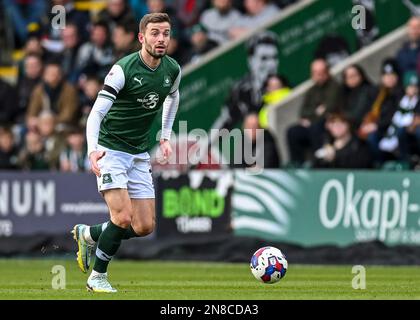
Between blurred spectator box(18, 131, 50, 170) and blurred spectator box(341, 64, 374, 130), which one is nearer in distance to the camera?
blurred spectator box(341, 64, 374, 130)

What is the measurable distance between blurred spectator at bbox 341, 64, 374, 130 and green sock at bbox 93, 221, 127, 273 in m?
7.70

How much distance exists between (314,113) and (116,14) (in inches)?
178

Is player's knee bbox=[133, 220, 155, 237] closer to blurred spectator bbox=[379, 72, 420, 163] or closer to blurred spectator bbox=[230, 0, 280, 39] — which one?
blurred spectator bbox=[379, 72, 420, 163]

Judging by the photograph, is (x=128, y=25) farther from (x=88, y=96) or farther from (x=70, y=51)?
(x=70, y=51)

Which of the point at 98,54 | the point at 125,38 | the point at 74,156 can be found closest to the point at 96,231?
the point at 74,156

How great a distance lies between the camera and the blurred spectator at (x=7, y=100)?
74.7ft

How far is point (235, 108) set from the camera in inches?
828

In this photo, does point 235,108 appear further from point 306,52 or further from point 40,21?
point 40,21

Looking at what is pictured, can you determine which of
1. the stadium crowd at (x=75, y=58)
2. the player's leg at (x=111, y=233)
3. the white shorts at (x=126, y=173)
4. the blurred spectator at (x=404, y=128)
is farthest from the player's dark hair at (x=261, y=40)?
the player's leg at (x=111, y=233)

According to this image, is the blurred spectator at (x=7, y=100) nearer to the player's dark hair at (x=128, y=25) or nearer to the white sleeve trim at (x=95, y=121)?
the player's dark hair at (x=128, y=25)

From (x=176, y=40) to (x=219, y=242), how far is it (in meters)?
5.01

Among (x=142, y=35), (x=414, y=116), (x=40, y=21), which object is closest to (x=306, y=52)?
(x=414, y=116)

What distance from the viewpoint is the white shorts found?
12.1 m

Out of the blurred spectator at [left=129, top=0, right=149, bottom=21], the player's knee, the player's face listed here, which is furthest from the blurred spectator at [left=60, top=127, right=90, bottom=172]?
the player's face
